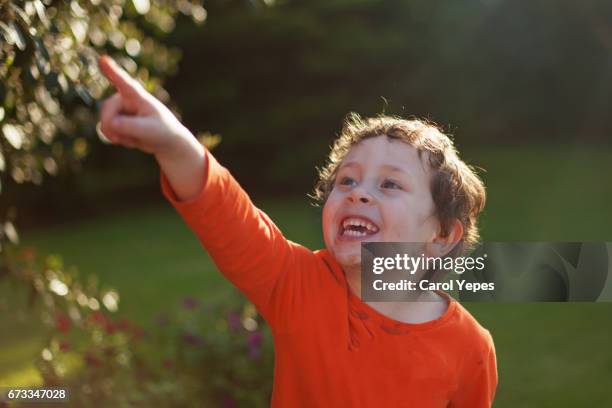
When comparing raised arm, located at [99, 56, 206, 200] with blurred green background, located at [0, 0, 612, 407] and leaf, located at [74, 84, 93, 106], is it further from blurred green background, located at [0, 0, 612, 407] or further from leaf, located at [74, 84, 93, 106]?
blurred green background, located at [0, 0, 612, 407]

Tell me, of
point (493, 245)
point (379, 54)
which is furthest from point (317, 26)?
point (493, 245)

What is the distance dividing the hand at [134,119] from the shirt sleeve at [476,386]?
1050 millimetres

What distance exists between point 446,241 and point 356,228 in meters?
0.40

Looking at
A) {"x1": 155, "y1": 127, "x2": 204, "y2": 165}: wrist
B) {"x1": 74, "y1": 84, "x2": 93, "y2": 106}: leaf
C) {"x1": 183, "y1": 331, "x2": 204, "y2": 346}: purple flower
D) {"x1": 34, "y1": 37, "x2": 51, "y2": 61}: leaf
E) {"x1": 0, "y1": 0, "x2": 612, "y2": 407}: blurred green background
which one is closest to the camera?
{"x1": 155, "y1": 127, "x2": 204, "y2": 165}: wrist

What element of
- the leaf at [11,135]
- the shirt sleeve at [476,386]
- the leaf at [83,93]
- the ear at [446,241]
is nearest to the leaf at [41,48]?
the leaf at [83,93]

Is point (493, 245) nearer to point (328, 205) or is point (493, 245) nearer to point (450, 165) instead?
point (450, 165)

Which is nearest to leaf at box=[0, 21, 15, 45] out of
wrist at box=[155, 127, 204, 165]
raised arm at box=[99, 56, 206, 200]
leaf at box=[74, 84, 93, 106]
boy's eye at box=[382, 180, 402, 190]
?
leaf at box=[74, 84, 93, 106]

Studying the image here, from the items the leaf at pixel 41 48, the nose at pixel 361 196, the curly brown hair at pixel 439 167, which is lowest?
the leaf at pixel 41 48

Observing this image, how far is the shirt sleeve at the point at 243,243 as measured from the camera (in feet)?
5.54

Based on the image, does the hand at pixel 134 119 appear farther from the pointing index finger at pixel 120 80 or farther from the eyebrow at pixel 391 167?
the eyebrow at pixel 391 167

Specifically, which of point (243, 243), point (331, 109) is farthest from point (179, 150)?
point (331, 109)

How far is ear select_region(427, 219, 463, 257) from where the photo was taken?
2283mm

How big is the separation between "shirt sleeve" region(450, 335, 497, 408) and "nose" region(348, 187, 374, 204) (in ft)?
1.74

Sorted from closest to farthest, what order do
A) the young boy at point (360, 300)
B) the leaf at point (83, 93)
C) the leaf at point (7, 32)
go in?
the young boy at point (360, 300), the leaf at point (7, 32), the leaf at point (83, 93)
